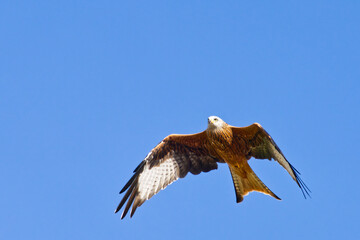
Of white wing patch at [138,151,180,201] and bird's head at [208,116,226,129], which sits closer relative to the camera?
bird's head at [208,116,226,129]

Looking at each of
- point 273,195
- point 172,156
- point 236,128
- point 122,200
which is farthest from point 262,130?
point 122,200

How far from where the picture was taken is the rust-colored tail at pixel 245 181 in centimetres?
1136

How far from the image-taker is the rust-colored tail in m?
11.4

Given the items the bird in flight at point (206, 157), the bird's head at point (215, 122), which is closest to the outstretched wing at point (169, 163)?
the bird in flight at point (206, 157)

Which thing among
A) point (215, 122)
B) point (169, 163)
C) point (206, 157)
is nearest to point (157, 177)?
point (169, 163)

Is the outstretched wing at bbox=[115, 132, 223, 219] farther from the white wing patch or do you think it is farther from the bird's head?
the bird's head

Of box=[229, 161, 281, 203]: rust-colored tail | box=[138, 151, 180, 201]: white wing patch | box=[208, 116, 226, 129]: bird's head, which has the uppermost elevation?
box=[208, 116, 226, 129]: bird's head

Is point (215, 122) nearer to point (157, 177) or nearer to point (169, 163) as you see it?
point (169, 163)

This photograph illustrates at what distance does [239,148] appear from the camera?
450 inches

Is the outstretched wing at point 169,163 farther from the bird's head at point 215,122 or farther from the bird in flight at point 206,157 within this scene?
the bird's head at point 215,122

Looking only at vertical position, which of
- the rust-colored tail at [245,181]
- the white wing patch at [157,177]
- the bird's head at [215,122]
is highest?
the bird's head at [215,122]

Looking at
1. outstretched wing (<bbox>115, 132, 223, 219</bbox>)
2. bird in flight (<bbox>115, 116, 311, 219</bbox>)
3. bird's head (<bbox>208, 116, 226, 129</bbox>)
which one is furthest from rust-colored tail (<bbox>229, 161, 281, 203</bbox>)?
bird's head (<bbox>208, 116, 226, 129</bbox>)

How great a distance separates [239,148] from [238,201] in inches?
42.1

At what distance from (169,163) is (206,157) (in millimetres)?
794
